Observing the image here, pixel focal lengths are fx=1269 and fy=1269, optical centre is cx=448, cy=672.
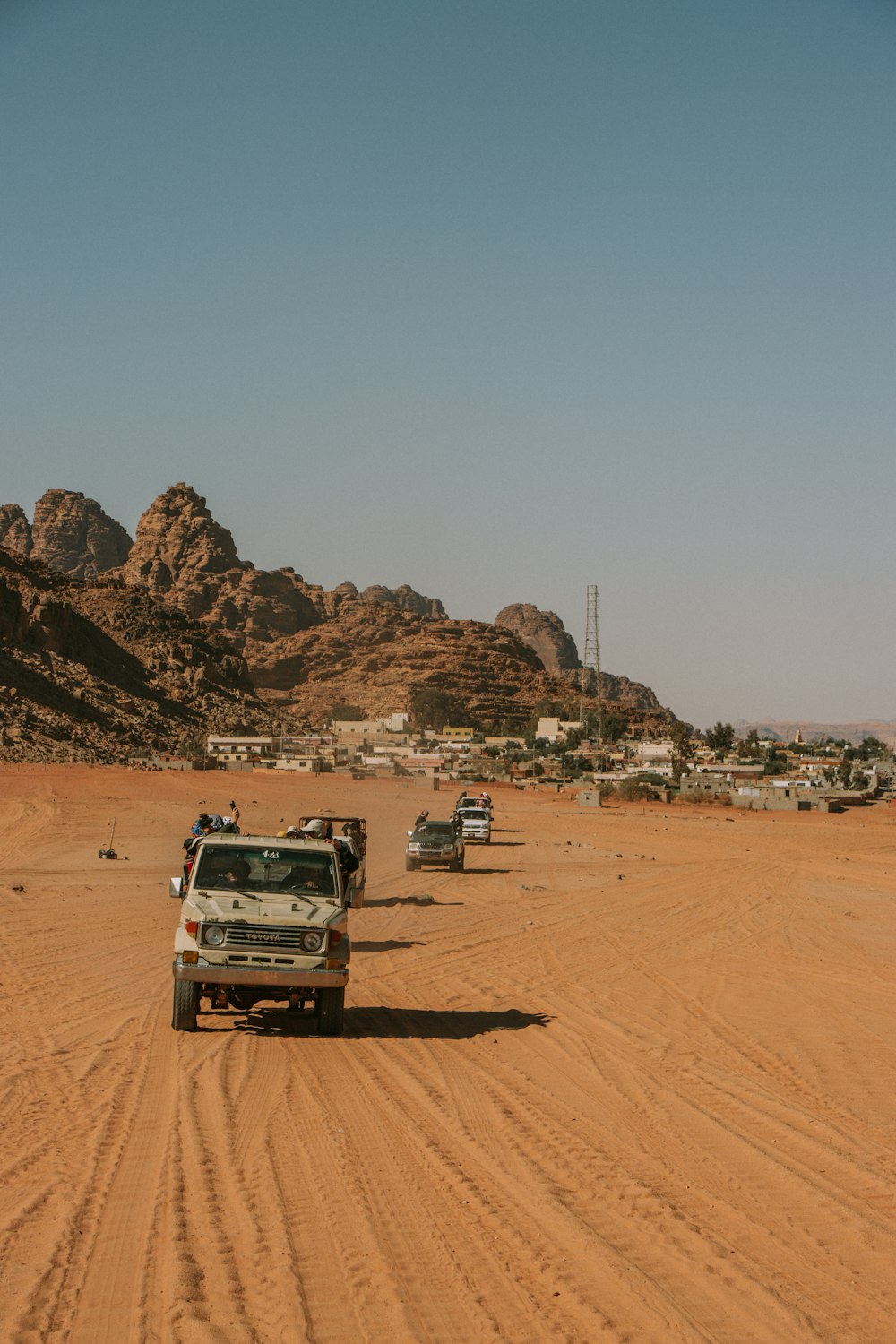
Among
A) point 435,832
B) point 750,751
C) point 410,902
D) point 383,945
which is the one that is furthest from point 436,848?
point 750,751

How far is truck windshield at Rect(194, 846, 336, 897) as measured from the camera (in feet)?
40.5

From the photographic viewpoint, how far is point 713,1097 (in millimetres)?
10133

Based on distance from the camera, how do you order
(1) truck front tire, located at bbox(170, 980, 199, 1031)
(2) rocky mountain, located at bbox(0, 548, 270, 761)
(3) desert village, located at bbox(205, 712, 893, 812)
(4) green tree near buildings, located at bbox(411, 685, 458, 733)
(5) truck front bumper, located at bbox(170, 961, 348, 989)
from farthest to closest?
(4) green tree near buildings, located at bbox(411, 685, 458, 733) < (2) rocky mountain, located at bbox(0, 548, 270, 761) < (3) desert village, located at bbox(205, 712, 893, 812) < (1) truck front tire, located at bbox(170, 980, 199, 1031) < (5) truck front bumper, located at bbox(170, 961, 348, 989)

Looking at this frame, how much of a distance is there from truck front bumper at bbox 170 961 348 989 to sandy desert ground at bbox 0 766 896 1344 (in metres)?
0.62

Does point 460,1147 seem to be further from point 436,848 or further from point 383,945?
point 436,848

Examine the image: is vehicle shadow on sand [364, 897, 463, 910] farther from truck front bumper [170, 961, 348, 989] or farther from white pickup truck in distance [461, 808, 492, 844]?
white pickup truck in distance [461, 808, 492, 844]

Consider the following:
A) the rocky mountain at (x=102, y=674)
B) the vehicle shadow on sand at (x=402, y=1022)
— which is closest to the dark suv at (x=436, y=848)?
the vehicle shadow on sand at (x=402, y=1022)

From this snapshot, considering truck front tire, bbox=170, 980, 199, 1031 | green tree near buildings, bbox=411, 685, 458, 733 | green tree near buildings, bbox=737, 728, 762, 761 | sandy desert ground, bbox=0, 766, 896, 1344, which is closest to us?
sandy desert ground, bbox=0, 766, 896, 1344

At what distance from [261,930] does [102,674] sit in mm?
117680

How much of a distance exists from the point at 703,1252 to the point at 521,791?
274 feet

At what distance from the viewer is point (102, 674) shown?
124625 millimetres

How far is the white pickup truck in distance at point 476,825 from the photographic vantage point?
4453 centimetres

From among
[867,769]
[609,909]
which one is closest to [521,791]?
[867,769]

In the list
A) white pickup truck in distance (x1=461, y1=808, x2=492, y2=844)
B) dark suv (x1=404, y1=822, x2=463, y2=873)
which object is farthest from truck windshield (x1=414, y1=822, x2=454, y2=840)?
white pickup truck in distance (x1=461, y1=808, x2=492, y2=844)
